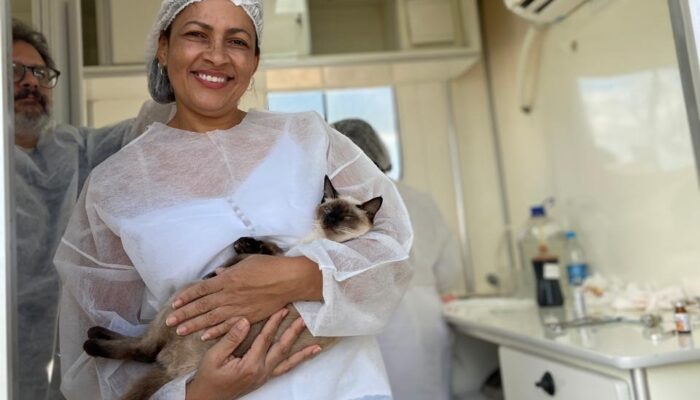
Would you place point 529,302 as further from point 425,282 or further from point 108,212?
point 108,212

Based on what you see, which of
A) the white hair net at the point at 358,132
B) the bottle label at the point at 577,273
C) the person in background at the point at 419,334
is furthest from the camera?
the bottle label at the point at 577,273

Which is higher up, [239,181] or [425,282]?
[239,181]

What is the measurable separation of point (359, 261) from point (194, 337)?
0.27m

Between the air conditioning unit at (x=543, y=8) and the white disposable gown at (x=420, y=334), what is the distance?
2.32 ft

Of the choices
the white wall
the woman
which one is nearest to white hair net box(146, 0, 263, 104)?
the woman

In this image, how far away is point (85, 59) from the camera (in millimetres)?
1092

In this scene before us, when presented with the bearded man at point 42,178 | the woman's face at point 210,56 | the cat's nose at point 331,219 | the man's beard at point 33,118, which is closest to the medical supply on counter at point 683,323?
the cat's nose at point 331,219

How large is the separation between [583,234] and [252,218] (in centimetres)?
160

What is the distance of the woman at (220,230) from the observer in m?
0.93

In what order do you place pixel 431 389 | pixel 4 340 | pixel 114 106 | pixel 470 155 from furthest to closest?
pixel 470 155 → pixel 431 389 → pixel 114 106 → pixel 4 340

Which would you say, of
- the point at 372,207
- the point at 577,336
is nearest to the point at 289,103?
the point at 372,207

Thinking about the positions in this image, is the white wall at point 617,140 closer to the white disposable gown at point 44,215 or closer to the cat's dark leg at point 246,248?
the cat's dark leg at point 246,248

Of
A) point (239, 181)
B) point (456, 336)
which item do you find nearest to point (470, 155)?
point (456, 336)

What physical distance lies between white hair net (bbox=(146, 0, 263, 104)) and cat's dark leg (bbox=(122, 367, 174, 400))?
45 cm
